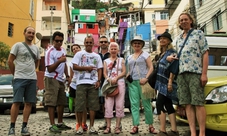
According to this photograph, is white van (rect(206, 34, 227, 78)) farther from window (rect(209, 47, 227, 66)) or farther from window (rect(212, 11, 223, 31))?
window (rect(212, 11, 223, 31))

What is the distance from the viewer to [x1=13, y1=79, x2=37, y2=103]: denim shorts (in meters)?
4.02

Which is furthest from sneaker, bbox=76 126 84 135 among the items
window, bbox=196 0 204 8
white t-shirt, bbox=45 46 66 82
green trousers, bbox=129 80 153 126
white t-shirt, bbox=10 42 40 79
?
window, bbox=196 0 204 8

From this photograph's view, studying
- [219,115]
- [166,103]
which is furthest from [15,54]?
[219,115]

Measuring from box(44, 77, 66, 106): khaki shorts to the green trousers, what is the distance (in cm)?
143

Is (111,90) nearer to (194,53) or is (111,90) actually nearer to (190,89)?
(190,89)

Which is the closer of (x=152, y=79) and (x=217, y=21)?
(x=152, y=79)

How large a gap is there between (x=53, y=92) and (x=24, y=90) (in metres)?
0.53

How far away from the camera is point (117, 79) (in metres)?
4.44

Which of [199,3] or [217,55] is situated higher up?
[199,3]

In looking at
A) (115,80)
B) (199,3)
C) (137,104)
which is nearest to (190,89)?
(137,104)

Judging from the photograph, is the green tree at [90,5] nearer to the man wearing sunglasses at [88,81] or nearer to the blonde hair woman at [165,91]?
the man wearing sunglasses at [88,81]

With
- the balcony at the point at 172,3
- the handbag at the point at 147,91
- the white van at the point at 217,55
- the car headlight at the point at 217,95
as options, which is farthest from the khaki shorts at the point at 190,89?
the balcony at the point at 172,3

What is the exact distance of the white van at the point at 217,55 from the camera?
5527 millimetres

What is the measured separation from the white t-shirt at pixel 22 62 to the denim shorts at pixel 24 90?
9 centimetres
